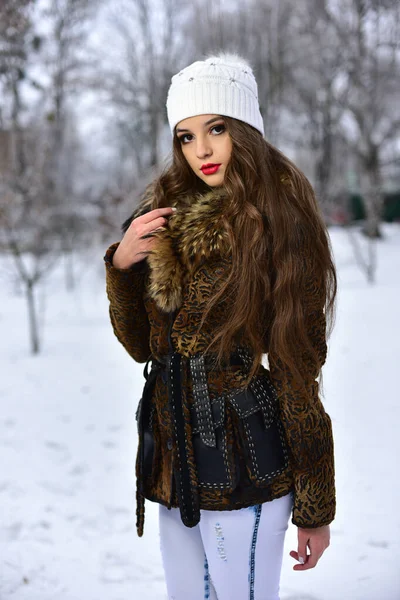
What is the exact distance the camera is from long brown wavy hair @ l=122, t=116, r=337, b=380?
1399 mm

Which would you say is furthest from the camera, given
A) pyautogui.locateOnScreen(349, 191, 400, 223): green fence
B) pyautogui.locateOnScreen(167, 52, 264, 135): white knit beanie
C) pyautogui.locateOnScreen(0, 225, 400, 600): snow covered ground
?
pyautogui.locateOnScreen(349, 191, 400, 223): green fence

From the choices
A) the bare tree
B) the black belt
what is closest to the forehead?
the black belt

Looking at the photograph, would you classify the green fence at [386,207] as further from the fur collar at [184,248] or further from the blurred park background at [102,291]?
the fur collar at [184,248]

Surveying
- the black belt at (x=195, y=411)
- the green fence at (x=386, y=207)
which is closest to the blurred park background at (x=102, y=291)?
the black belt at (x=195, y=411)

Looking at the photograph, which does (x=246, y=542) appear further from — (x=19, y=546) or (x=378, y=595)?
(x=19, y=546)

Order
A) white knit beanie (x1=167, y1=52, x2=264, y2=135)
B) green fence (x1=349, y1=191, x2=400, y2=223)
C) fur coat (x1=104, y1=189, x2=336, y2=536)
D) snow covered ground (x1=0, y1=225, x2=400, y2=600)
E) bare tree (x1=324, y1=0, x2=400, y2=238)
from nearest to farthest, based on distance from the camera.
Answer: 1. fur coat (x1=104, y1=189, x2=336, y2=536)
2. white knit beanie (x1=167, y1=52, x2=264, y2=135)
3. snow covered ground (x1=0, y1=225, x2=400, y2=600)
4. bare tree (x1=324, y1=0, x2=400, y2=238)
5. green fence (x1=349, y1=191, x2=400, y2=223)

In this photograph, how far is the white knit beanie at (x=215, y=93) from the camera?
1516 mm

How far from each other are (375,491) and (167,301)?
2677 mm

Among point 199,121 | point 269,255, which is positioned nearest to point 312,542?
point 269,255

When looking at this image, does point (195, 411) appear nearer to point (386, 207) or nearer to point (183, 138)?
point (183, 138)

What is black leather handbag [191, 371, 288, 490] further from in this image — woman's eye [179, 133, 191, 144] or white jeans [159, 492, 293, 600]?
woman's eye [179, 133, 191, 144]

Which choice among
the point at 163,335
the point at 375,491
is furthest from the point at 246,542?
the point at 375,491

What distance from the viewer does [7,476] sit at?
3.82 metres

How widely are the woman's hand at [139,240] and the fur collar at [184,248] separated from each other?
0.03m
